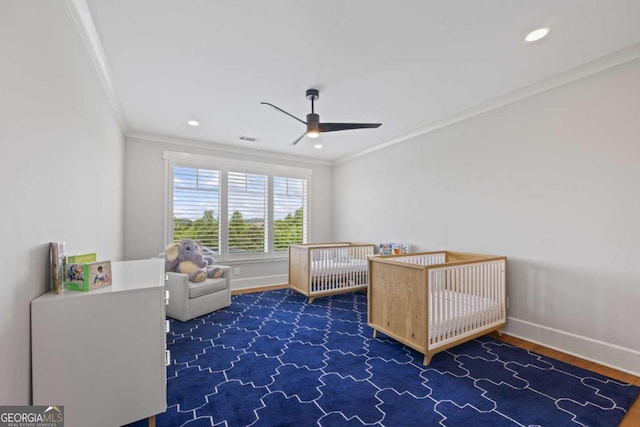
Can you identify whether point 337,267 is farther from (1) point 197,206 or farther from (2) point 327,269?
(1) point 197,206

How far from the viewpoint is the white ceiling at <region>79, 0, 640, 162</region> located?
1791 millimetres

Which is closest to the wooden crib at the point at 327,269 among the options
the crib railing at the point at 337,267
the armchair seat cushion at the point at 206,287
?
the crib railing at the point at 337,267

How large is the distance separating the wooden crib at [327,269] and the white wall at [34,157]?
272 centimetres

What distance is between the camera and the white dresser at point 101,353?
1291 mm

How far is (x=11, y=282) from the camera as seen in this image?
1148 mm

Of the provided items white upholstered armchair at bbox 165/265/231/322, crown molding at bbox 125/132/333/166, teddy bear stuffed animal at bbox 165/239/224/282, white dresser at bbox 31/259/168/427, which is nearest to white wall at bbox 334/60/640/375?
crown molding at bbox 125/132/333/166

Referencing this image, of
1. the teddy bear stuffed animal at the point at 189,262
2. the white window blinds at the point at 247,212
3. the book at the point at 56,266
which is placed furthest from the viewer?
the white window blinds at the point at 247,212

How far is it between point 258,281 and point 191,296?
1746 millimetres

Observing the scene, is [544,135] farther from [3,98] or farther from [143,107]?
[143,107]

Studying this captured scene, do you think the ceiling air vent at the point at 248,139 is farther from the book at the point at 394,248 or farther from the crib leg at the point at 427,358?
the crib leg at the point at 427,358

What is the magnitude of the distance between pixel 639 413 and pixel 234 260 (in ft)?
15.2

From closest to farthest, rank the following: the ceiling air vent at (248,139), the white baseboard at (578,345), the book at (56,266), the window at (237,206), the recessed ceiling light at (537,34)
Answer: the book at (56,266)
the recessed ceiling light at (537,34)
the white baseboard at (578,345)
the ceiling air vent at (248,139)
the window at (237,206)

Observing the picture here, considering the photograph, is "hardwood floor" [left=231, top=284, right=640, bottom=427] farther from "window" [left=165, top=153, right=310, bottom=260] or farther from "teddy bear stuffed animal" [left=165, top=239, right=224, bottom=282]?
"window" [left=165, top=153, right=310, bottom=260]

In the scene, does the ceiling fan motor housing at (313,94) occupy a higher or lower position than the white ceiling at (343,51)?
lower
